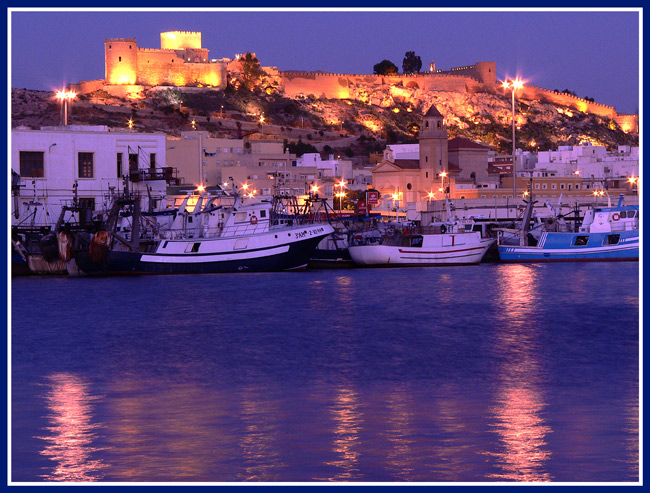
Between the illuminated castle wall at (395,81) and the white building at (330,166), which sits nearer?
the white building at (330,166)

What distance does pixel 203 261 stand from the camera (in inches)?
1640

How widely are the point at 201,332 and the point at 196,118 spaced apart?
93.2 m

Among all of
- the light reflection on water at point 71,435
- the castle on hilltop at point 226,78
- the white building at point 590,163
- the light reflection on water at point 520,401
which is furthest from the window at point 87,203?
the castle on hilltop at point 226,78

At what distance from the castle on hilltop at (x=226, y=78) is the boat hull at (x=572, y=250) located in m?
83.0

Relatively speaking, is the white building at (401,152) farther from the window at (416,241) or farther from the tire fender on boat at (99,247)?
the tire fender on boat at (99,247)

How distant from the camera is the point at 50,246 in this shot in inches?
1630

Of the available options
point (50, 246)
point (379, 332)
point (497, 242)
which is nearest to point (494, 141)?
point (497, 242)

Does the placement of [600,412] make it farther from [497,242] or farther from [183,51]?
[183,51]

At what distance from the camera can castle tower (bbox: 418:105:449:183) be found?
85.8 meters

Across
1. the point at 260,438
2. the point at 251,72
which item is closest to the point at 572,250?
the point at 260,438

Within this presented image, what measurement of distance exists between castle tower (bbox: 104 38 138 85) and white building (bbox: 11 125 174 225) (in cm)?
8006

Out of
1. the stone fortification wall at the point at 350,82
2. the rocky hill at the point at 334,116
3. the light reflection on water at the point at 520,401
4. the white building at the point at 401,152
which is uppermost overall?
the stone fortification wall at the point at 350,82

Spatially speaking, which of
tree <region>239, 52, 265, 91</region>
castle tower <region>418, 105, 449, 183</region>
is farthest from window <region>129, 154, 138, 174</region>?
tree <region>239, 52, 265, 91</region>

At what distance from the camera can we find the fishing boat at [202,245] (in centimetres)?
4112
